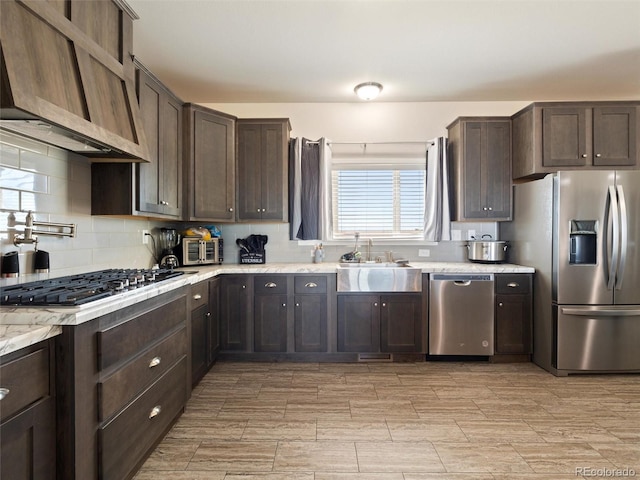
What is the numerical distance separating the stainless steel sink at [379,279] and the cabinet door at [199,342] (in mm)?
1231

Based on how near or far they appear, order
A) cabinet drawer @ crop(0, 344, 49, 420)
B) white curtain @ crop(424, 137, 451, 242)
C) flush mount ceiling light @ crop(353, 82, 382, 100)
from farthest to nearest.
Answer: white curtain @ crop(424, 137, 451, 242)
flush mount ceiling light @ crop(353, 82, 382, 100)
cabinet drawer @ crop(0, 344, 49, 420)

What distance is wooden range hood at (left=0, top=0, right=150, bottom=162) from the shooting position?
134 centimetres

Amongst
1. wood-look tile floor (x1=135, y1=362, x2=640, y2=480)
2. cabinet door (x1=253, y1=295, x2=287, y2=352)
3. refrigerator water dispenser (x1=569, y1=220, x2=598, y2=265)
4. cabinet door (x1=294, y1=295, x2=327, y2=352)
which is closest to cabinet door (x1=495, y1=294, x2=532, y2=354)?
wood-look tile floor (x1=135, y1=362, x2=640, y2=480)

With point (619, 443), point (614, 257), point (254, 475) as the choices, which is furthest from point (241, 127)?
point (619, 443)

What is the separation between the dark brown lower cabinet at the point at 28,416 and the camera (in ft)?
3.49

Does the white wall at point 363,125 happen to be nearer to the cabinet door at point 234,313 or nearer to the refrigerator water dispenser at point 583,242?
the cabinet door at point 234,313

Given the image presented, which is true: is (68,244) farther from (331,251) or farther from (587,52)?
(587,52)

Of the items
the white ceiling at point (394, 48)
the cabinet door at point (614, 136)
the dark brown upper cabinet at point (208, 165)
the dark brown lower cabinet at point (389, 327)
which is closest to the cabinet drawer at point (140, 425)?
the dark brown upper cabinet at point (208, 165)

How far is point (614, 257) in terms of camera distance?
2.87 m

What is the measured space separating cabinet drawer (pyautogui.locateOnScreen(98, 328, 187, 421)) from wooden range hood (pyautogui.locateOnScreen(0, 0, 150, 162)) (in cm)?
113

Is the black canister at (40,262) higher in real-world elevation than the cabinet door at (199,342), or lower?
higher

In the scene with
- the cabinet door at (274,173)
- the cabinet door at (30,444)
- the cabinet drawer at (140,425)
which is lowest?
the cabinet drawer at (140,425)

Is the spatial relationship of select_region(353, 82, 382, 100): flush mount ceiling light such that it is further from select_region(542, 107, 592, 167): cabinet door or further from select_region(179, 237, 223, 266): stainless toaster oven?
A: select_region(179, 237, 223, 266): stainless toaster oven

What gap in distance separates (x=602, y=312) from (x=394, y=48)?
9.18 ft
